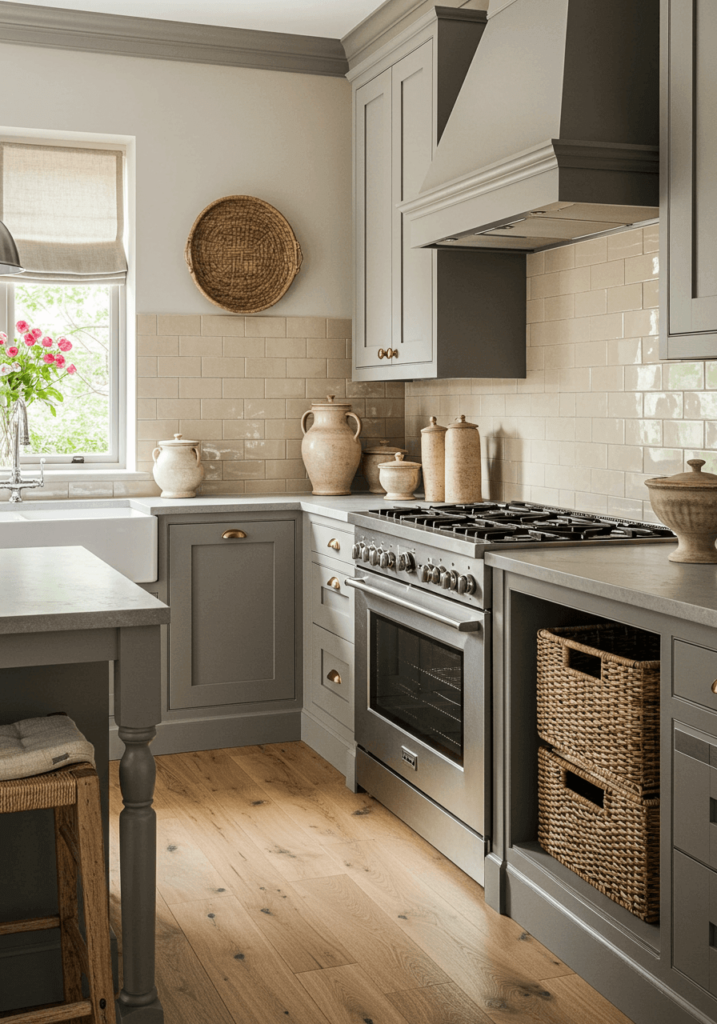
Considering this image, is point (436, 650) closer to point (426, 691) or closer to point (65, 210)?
point (426, 691)

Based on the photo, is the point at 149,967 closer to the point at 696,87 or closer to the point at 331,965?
the point at 331,965

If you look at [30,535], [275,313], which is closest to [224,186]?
[275,313]

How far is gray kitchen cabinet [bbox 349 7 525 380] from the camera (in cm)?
394

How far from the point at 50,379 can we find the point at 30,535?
3.23ft

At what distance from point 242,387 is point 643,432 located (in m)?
2.10

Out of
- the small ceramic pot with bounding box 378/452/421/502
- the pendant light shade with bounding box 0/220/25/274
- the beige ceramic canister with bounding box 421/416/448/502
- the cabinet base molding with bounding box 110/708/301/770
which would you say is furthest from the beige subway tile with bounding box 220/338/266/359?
the pendant light shade with bounding box 0/220/25/274

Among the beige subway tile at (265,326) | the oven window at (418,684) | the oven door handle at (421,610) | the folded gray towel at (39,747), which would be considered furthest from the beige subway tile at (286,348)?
the folded gray towel at (39,747)

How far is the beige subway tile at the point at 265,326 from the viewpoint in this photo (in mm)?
4867

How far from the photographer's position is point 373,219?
4.60 meters

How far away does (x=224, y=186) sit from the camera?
188 inches

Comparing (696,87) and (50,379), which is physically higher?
(696,87)

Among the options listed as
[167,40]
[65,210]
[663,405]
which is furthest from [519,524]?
[167,40]

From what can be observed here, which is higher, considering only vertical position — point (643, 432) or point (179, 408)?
point (179, 408)

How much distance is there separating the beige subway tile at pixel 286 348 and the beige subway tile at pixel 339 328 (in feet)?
0.44
